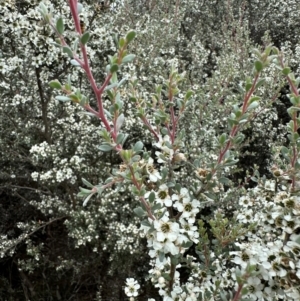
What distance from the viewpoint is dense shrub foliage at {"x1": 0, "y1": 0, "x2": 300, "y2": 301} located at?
1290 millimetres

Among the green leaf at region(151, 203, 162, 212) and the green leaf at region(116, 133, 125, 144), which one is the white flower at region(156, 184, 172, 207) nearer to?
the green leaf at region(151, 203, 162, 212)

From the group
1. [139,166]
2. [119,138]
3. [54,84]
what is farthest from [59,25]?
[139,166]

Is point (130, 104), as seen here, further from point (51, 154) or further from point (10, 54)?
point (10, 54)

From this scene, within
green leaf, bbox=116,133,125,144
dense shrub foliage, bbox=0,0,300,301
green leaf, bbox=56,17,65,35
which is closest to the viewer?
green leaf, bbox=56,17,65,35

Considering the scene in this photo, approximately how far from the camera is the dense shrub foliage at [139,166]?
1.29 meters

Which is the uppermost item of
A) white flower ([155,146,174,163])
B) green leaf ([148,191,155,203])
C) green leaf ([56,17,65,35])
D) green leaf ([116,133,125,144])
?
green leaf ([56,17,65,35])

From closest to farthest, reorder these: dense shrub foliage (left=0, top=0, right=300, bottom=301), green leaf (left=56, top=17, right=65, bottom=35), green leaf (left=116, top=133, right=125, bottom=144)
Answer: green leaf (left=56, top=17, right=65, bottom=35), green leaf (left=116, top=133, right=125, bottom=144), dense shrub foliage (left=0, top=0, right=300, bottom=301)

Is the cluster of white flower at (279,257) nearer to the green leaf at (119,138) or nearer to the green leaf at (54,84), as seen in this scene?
the green leaf at (119,138)

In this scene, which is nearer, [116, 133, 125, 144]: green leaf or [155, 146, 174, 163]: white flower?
A: [116, 133, 125, 144]: green leaf

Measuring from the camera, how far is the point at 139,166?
52.9 inches

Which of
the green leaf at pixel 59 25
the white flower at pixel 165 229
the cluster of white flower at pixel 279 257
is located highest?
the green leaf at pixel 59 25

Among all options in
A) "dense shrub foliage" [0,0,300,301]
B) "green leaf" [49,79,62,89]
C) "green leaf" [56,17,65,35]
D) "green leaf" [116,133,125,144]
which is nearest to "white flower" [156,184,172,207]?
"dense shrub foliage" [0,0,300,301]

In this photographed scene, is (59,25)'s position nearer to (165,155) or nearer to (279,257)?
(165,155)

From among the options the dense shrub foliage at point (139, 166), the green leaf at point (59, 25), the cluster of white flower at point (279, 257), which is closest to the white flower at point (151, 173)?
the dense shrub foliage at point (139, 166)
